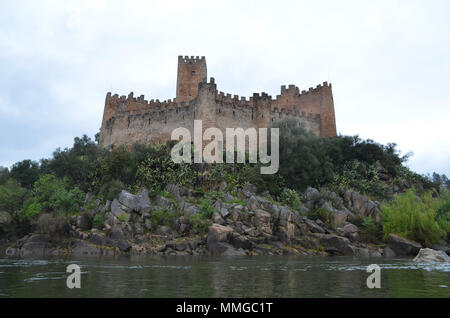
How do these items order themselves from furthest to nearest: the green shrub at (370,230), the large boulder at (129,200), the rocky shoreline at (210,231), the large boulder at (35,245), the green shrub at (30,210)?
the green shrub at (30,210) → the large boulder at (129,200) → the green shrub at (370,230) → the large boulder at (35,245) → the rocky shoreline at (210,231)

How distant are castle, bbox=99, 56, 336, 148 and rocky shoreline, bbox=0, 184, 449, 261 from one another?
589 inches

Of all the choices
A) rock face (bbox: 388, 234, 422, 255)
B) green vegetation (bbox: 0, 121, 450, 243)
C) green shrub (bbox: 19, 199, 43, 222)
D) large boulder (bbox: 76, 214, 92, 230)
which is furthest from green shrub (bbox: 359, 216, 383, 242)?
green shrub (bbox: 19, 199, 43, 222)

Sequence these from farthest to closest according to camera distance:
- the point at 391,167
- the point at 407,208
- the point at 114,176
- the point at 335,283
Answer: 1. the point at 391,167
2. the point at 114,176
3. the point at 407,208
4. the point at 335,283

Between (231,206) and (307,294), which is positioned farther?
(231,206)

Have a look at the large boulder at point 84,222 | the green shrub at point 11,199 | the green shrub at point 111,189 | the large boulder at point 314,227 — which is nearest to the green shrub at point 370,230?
the large boulder at point 314,227

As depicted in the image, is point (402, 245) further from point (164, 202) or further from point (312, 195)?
point (164, 202)

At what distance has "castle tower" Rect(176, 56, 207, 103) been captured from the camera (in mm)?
65062

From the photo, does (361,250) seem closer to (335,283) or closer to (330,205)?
(330,205)

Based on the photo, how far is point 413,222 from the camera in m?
36.9

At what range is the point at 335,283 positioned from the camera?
14211 mm

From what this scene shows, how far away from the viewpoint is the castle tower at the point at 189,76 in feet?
213

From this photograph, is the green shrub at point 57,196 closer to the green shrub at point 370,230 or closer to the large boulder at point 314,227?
the large boulder at point 314,227
